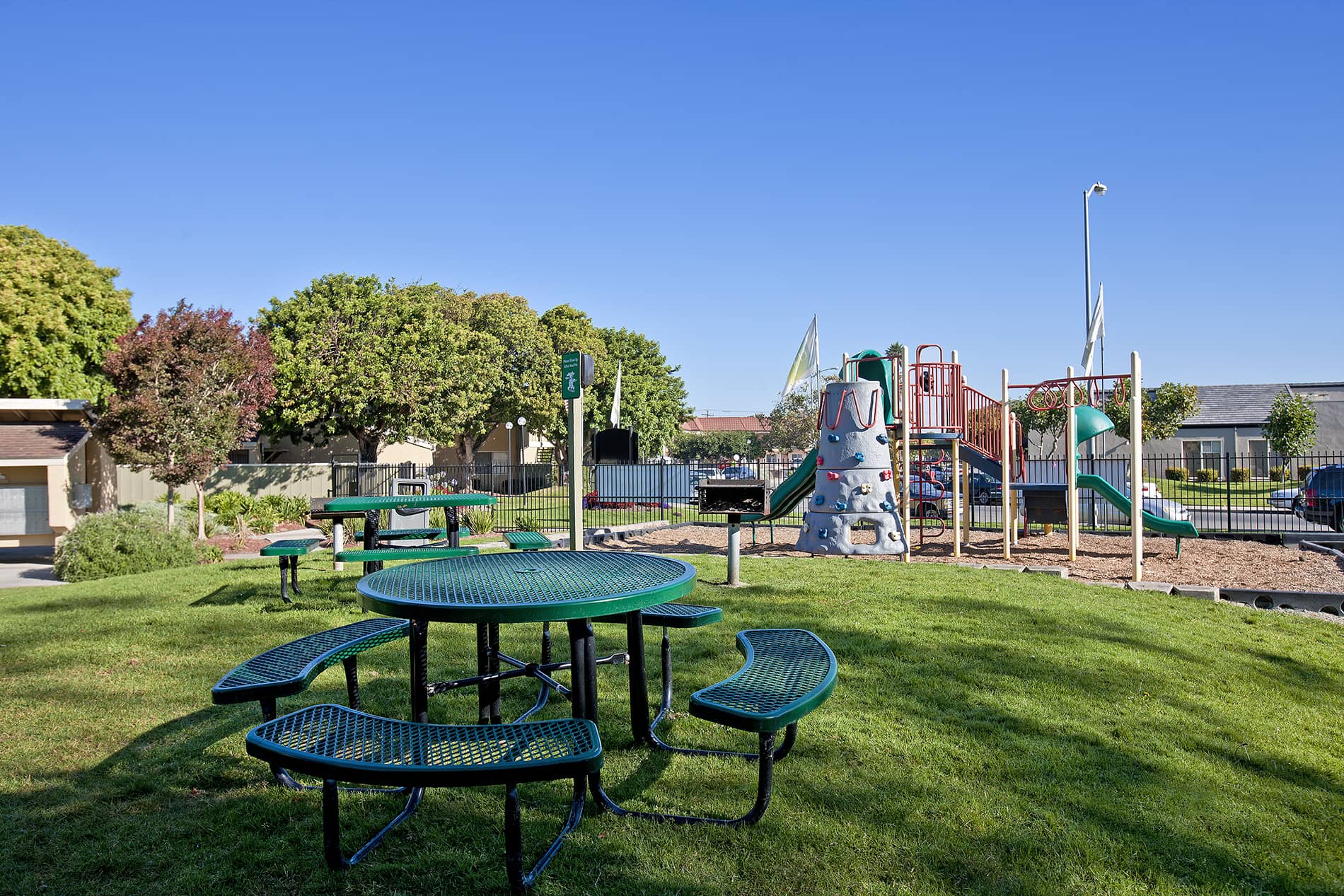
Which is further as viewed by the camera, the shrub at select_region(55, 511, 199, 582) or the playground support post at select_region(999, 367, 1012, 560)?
the playground support post at select_region(999, 367, 1012, 560)

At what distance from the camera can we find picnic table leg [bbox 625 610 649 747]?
3584mm

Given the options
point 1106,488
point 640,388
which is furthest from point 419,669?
point 640,388

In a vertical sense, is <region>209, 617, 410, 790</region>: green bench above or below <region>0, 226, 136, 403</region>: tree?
below

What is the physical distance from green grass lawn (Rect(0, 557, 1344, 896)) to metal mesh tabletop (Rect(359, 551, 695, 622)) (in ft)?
2.80

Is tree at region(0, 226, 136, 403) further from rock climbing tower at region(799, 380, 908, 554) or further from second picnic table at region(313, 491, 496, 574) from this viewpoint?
rock climbing tower at region(799, 380, 908, 554)

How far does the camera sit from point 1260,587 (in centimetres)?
923

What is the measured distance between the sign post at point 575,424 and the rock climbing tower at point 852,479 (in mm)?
5799

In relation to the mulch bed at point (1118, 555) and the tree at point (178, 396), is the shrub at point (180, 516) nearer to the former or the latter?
the tree at point (178, 396)

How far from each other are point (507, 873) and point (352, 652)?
1412 millimetres

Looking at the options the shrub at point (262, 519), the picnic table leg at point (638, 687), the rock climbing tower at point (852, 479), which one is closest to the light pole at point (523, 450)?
the shrub at point (262, 519)

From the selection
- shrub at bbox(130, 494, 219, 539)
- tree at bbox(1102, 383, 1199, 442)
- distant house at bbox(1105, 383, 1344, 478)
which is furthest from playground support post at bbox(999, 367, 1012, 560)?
distant house at bbox(1105, 383, 1344, 478)

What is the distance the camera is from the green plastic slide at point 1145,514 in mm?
11914

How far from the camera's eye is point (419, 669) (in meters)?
3.40

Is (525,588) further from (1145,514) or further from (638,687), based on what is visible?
(1145,514)
